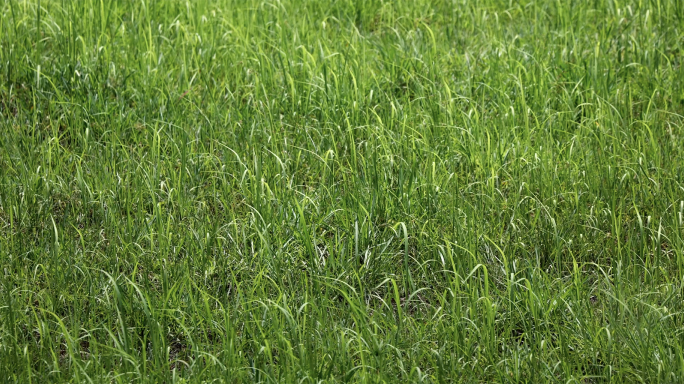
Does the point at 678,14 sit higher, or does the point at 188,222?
the point at 678,14

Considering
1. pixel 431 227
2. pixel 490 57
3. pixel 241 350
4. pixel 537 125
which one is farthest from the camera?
pixel 490 57

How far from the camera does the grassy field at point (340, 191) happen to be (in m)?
3.00

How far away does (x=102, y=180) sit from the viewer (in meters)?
3.85

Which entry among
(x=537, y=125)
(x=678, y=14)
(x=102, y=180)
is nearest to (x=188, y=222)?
(x=102, y=180)

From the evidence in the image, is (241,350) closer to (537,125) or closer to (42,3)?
(537,125)

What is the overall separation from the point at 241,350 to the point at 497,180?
5.00 feet

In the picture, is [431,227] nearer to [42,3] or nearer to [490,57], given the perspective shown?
[490,57]

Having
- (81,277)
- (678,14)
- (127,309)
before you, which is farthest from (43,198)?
(678,14)

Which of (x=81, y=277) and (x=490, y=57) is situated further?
(x=490, y=57)

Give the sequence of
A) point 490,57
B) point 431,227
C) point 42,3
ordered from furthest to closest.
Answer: point 42,3, point 490,57, point 431,227

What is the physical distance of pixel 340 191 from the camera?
384 centimetres

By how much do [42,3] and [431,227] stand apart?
9.87ft

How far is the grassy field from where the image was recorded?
9.85 feet

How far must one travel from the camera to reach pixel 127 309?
123 inches
